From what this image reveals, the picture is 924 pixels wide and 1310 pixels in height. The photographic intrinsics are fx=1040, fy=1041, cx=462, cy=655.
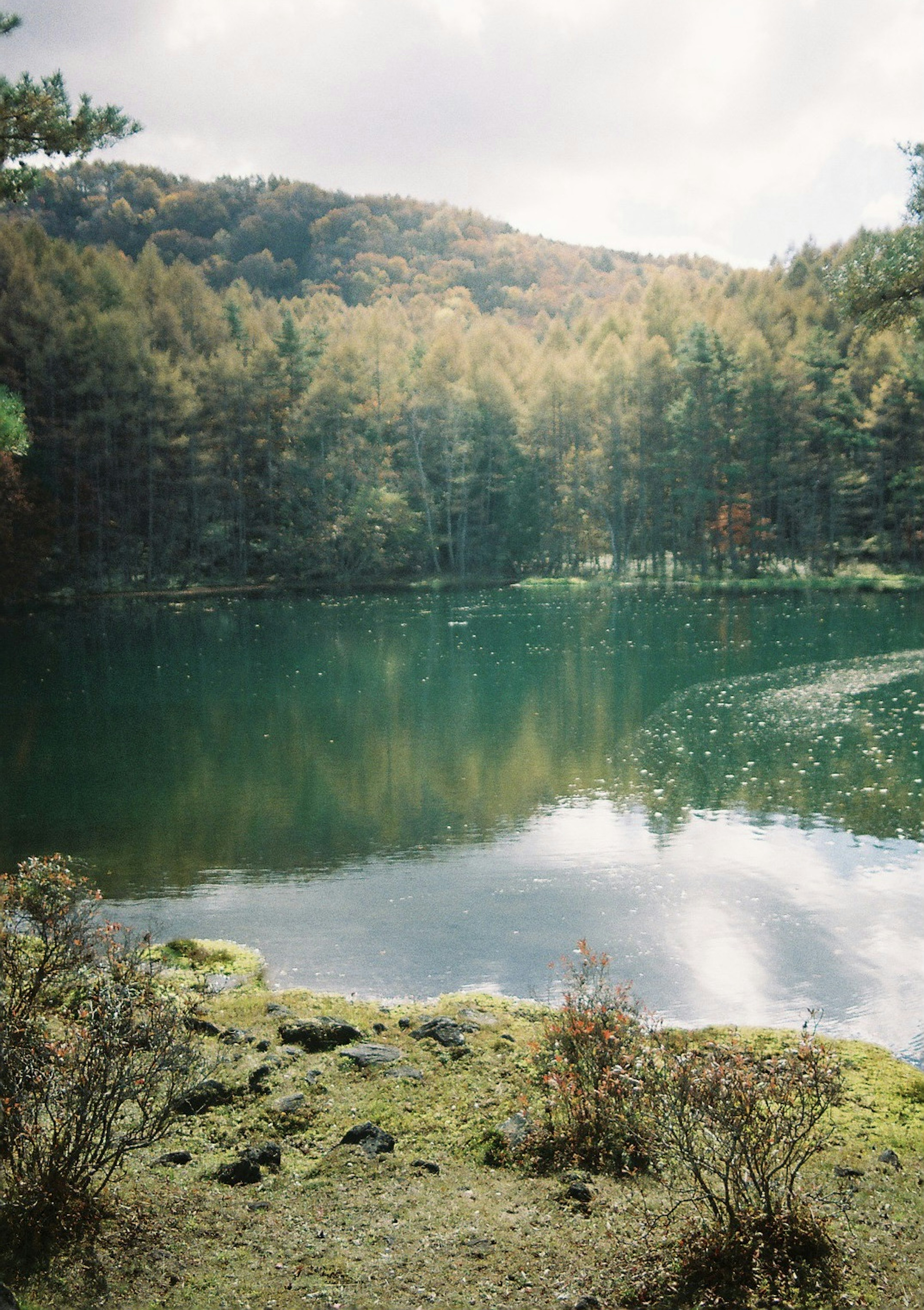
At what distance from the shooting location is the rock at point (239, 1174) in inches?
203

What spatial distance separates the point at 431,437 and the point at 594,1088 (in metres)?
62.7

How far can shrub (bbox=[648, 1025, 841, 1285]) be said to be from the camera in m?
4.20

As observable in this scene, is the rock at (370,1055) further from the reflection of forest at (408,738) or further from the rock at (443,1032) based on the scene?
the reflection of forest at (408,738)

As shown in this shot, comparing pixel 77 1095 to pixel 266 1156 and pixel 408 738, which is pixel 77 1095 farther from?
pixel 408 738

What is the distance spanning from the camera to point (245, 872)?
12.7 metres

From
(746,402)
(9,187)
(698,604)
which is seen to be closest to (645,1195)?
(9,187)

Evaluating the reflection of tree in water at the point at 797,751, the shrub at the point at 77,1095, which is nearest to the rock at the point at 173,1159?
the shrub at the point at 77,1095

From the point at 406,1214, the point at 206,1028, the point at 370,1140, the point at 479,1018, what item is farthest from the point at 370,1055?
the point at 406,1214

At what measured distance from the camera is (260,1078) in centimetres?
657

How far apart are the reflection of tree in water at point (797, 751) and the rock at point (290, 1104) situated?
893cm

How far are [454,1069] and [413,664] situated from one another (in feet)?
79.4

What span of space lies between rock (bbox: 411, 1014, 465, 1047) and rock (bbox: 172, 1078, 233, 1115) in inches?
62.8

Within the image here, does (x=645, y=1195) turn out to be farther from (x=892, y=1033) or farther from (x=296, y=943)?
(x=296, y=943)

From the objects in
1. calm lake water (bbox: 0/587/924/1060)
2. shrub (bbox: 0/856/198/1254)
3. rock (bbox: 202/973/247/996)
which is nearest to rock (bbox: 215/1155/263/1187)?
shrub (bbox: 0/856/198/1254)
